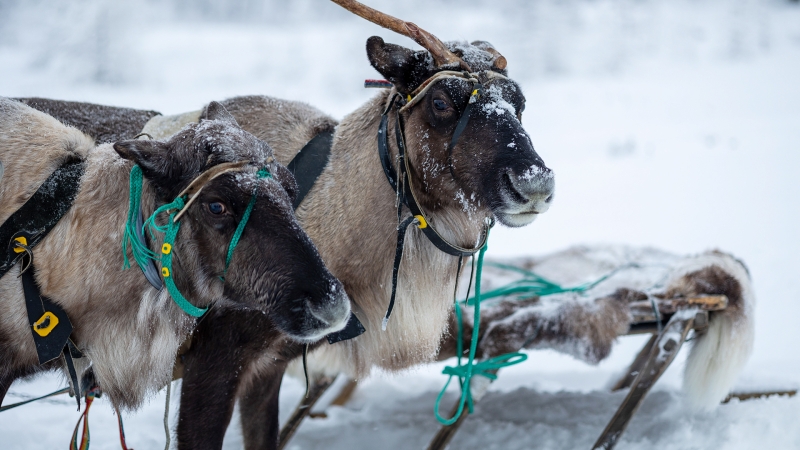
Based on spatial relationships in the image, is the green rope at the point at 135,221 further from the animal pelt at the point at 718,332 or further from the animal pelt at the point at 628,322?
the animal pelt at the point at 718,332

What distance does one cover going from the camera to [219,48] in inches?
666

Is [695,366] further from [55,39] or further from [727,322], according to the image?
[55,39]

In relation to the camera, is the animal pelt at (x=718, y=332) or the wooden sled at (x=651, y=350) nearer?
the wooden sled at (x=651, y=350)

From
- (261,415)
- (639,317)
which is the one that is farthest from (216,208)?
(639,317)

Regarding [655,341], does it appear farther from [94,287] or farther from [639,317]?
[94,287]

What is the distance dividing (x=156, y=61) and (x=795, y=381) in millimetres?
14642

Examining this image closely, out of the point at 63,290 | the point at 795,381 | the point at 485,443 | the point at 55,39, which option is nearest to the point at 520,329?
the point at 485,443

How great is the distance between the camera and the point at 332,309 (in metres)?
1.94

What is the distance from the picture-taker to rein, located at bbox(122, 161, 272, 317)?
1.98 metres

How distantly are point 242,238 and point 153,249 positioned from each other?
0.34m

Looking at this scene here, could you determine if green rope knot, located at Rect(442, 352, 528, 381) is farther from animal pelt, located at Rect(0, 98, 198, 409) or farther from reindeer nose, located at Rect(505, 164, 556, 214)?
animal pelt, located at Rect(0, 98, 198, 409)

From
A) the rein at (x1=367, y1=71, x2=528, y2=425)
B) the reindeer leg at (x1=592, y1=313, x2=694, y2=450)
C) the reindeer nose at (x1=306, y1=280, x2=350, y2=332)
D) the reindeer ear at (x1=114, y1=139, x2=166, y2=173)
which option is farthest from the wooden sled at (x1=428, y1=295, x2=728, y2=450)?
the reindeer ear at (x1=114, y1=139, x2=166, y2=173)

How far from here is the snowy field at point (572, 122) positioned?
394 centimetres

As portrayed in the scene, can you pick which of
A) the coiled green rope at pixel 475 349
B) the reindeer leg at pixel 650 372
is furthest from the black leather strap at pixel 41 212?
the reindeer leg at pixel 650 372
